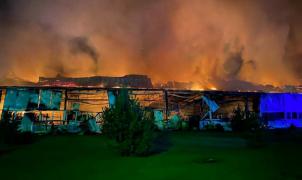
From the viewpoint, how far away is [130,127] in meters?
16.0

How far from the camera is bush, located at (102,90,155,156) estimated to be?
52.9 ft

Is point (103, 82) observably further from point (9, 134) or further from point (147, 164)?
point (147, 164)

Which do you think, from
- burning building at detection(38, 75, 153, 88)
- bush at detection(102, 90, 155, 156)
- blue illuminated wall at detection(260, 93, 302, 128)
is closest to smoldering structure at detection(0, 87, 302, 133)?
blue illuminated wall at detection(260, 93, 302, 128)

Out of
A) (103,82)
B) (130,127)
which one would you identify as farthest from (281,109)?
(130,127)

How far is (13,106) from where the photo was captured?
27859mm

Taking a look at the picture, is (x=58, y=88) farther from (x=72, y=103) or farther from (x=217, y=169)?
(x=217, y=169)

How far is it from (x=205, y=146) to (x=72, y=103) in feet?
48.6

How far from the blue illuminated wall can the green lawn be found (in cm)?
1512

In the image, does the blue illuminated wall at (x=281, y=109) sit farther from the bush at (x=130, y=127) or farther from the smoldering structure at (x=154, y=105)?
the bush at (x=130, y=127)

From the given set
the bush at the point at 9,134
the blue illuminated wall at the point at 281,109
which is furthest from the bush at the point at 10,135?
the blue illuminated wall at the point at 281,109

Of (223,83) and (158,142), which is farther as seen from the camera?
(223,83)

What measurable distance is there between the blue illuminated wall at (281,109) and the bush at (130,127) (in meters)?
21.0

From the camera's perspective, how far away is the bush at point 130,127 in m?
16.1

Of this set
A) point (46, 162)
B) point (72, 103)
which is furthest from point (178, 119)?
point (46, 162)
